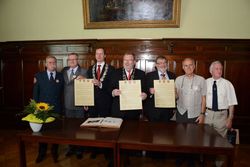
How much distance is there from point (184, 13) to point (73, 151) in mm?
3102

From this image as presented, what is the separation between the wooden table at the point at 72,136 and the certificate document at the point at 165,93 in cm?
69

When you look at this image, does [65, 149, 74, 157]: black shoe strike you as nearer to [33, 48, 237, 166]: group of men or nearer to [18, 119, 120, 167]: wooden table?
[33, 48, 237, 166]: group of men

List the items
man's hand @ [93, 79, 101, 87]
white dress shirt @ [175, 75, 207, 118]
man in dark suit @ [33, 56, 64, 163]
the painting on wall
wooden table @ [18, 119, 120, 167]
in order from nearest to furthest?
wooden table @ [18, 119, 120, 167]
white dress shirt @ [175, 75, 207, 118]
man's hand @ [93, 79, 101, 87]
man in dark suit @ [33, 56, 64, 163]
the painting on wall

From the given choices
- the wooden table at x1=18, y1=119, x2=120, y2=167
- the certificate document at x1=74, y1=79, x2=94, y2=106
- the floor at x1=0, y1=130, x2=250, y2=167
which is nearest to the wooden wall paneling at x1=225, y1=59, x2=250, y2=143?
the floor at x1=0, y1=130, x2=250, y2=167

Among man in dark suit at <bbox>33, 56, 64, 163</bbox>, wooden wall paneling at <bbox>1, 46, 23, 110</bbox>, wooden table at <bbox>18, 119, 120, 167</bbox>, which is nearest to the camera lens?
wooden table at <bbox>18, 119, 120, 167</bbox>

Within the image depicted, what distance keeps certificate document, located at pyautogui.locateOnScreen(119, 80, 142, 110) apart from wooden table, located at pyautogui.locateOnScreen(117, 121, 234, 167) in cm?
25

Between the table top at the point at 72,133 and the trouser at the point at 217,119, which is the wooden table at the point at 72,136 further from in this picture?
the trouser at the point at 217,119

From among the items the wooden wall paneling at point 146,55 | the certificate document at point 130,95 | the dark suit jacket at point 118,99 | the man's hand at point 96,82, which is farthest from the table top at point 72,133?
the wooden wall paneling at point 146,55

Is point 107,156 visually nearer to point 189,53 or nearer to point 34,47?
point 189,53

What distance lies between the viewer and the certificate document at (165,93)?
8.59 feet

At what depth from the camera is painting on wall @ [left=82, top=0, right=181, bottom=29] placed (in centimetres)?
402

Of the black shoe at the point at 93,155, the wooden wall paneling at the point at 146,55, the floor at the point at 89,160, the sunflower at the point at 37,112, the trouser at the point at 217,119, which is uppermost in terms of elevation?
the wooden wall paneling at the point at 146,55

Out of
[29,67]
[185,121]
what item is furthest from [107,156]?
[29,67]

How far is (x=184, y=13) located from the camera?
4.11 metres
